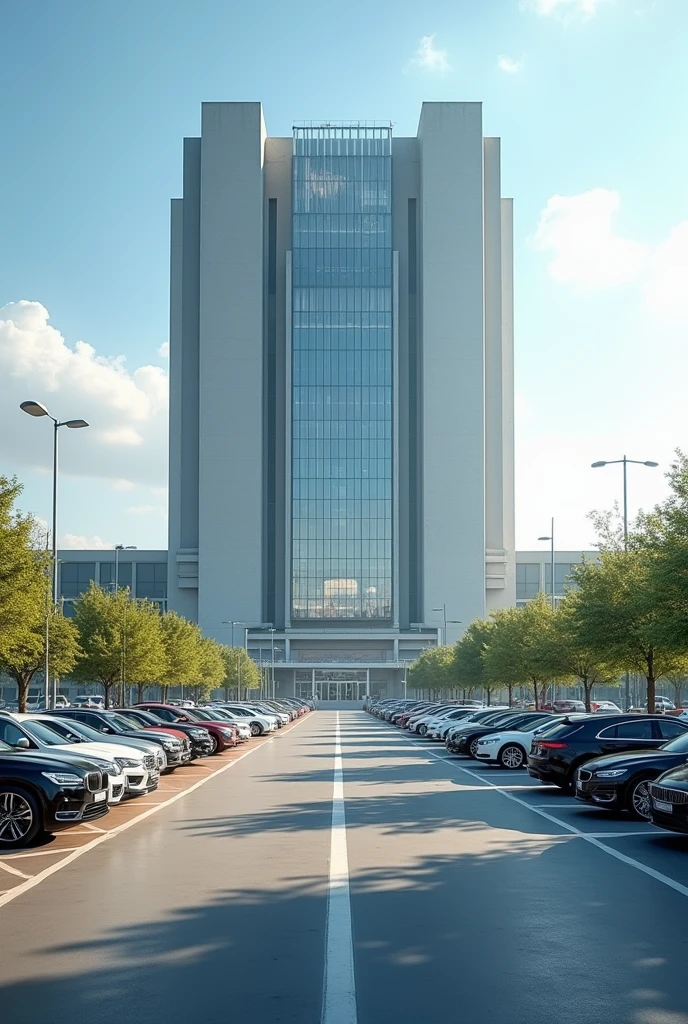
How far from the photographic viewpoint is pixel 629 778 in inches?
648

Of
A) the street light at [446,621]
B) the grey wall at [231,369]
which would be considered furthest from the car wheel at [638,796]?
the grey wall at [231,369]

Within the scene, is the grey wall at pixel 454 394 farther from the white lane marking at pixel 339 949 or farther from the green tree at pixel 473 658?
the white lane marking at pixel 339 949

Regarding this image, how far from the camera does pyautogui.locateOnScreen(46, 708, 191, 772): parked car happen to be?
2427 centimetres

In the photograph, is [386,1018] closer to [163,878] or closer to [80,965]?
[80,965]

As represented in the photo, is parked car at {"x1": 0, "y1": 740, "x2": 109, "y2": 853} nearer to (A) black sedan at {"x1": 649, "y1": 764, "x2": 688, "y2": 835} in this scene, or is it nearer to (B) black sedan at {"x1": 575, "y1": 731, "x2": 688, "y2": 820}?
(A) black sedan at {"x1": 649, "y1": 764, "x2": 688, "y2": 835}

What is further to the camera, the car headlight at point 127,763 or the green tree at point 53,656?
the green tree at point 53,656

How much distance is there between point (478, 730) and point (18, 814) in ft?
60.2

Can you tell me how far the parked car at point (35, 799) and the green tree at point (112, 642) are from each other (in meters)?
31.2

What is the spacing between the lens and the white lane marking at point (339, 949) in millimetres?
6771

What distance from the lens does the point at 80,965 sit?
25.7ft

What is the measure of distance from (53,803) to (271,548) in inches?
4419

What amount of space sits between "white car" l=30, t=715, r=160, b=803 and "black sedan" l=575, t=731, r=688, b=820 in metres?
7.03

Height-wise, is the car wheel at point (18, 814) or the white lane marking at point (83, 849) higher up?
the car wheel at point (18, 814)

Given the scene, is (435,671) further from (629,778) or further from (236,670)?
(629,778)
